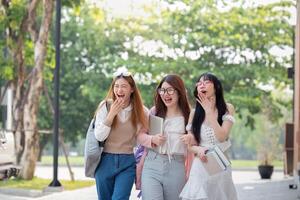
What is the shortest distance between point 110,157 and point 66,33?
2678 cm

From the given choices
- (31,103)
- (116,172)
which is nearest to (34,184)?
(31,103)

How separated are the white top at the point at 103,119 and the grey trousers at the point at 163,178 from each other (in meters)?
0.33

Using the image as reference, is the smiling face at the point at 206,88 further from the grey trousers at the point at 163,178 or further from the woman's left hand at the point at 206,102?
the grey trousers at the point at 163,178

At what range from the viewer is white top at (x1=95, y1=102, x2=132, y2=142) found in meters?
4.84

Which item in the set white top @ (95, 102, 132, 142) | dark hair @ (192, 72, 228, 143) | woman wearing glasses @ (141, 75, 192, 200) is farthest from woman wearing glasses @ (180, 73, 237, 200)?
white top @ (95, 102, 132, 142)

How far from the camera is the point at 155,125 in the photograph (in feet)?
15.9

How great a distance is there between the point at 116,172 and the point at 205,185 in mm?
618

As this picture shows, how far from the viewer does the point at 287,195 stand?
1381 cm

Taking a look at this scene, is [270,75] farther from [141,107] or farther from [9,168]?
[141,107]

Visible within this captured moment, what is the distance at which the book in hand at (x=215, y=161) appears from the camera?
4.60 m

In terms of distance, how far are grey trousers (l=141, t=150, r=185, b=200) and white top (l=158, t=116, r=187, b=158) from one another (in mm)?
47

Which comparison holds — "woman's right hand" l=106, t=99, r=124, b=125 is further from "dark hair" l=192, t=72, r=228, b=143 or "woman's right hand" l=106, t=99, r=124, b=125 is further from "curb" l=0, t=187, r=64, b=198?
"curb" l=0, t=187, r=64, b=198

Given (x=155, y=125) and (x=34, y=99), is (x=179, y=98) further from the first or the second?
(x=34, y=99)

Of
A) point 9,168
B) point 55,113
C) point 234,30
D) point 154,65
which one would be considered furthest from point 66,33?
point 9,168
